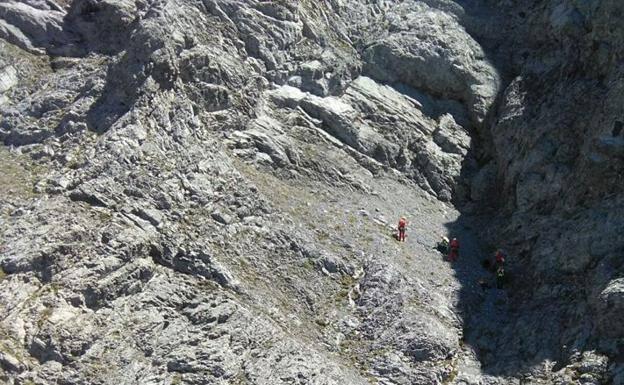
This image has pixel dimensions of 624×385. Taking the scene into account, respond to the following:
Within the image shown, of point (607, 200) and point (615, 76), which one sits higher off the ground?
→ point (615, 76)

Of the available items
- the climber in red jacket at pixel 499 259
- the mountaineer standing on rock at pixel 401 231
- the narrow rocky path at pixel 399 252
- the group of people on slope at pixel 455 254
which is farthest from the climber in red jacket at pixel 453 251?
the mountaineer standing on rock at pixel 401 231

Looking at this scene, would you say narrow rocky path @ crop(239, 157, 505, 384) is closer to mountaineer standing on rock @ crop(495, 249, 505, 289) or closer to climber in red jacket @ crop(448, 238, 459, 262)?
climber in red jacket @ crop(448, 238, 459, 262)

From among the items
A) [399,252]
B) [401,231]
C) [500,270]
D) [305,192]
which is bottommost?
[305,192]

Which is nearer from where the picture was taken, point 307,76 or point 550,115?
point 550,115

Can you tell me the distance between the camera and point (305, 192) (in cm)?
4053

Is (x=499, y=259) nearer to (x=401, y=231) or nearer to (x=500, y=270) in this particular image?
(x=500, y=270)

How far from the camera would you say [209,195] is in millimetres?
36562

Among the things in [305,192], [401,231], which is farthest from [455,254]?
[305,192]

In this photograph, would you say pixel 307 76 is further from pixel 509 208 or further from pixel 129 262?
pixel 129 262

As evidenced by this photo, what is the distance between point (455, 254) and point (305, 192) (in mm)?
7803

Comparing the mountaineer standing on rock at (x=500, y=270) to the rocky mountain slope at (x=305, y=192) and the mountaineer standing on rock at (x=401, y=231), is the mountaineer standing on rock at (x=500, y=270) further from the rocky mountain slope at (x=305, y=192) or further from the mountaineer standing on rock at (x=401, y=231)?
the mountaineer standing on rock at (x=401, y=231)

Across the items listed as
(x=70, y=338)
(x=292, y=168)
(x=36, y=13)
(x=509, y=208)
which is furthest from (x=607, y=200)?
(x=36, y=13)

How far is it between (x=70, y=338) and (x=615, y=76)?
28.7 m

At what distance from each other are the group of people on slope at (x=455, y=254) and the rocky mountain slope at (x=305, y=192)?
0.58m
